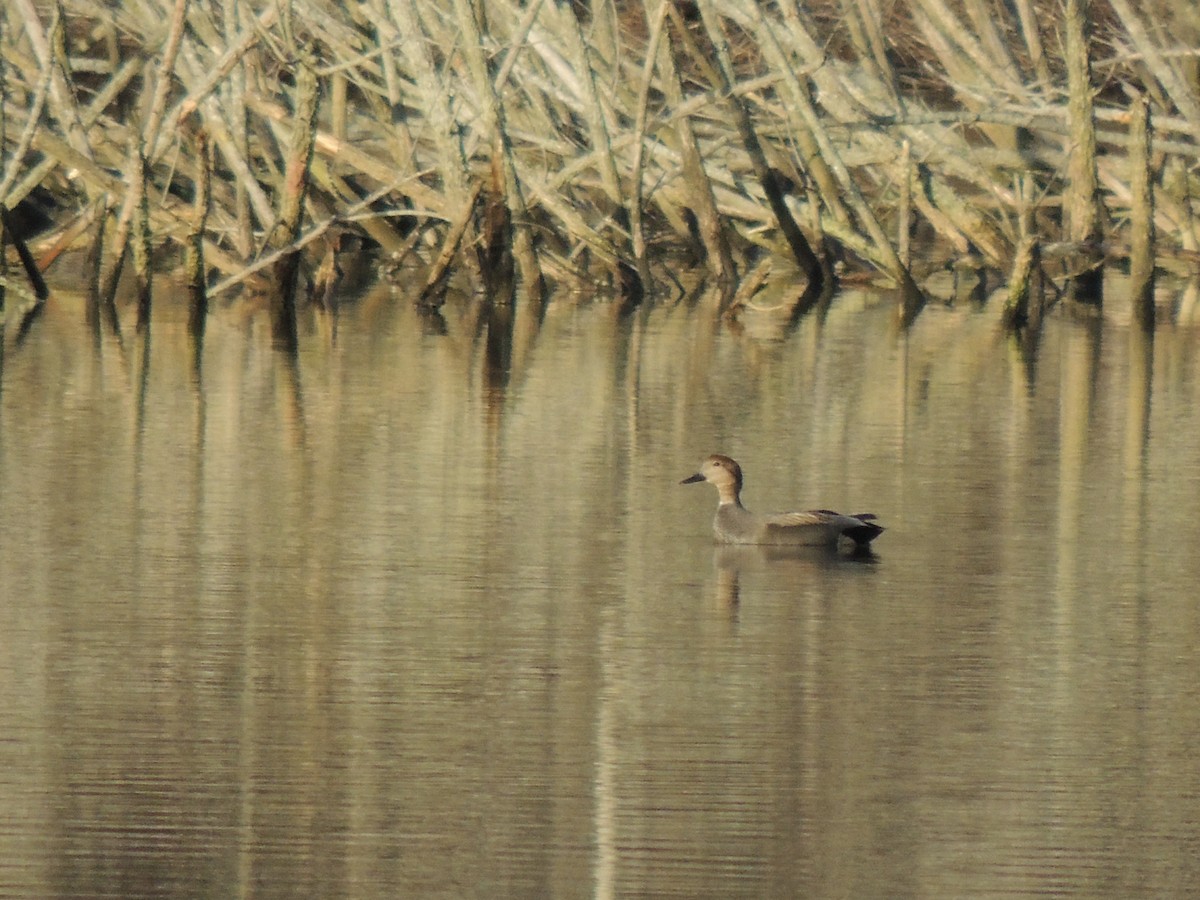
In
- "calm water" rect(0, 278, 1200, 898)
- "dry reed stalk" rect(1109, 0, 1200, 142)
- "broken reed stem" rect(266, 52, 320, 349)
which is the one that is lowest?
"calm water" rect(0, 278, 1200, 898)

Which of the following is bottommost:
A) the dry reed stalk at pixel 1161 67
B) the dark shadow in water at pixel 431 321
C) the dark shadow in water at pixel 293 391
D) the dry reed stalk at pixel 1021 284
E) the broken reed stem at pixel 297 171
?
the dark shadow in water at pixel 293 391

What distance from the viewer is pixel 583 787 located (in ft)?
22.9

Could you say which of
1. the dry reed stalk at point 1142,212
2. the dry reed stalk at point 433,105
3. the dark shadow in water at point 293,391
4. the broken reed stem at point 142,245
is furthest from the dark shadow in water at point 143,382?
the dry reed stalk at point 1142,212

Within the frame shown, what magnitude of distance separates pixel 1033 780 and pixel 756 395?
9.41 m

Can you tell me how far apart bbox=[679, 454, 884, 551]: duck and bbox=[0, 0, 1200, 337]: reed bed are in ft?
29.7

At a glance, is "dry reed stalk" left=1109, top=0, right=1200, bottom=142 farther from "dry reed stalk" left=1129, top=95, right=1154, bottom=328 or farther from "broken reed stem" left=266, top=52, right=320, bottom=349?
"broken reed stem" left=266, top=52, right=320, bottom=349

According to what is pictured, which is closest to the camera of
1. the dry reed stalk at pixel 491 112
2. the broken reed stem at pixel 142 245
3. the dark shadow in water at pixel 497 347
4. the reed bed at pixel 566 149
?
the dark shadow in water at pixel 497 347

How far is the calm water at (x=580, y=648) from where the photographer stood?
6.50 m

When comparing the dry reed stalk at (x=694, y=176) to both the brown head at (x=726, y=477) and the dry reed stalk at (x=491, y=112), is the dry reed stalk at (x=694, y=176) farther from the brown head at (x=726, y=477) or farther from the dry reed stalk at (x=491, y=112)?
the brown head at (x=726, y=477)

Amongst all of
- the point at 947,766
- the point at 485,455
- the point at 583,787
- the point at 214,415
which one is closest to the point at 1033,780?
the point at 947,766

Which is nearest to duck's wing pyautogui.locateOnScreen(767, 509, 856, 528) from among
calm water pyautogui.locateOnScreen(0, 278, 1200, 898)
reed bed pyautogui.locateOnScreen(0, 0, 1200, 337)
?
calm water pyautogui.locateOnScreen(0, 278, 1200, 898)

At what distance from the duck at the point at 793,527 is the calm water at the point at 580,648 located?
0.58ft

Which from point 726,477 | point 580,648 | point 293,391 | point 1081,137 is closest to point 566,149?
point 1081,137

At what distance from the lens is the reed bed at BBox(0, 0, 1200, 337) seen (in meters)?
21.1
